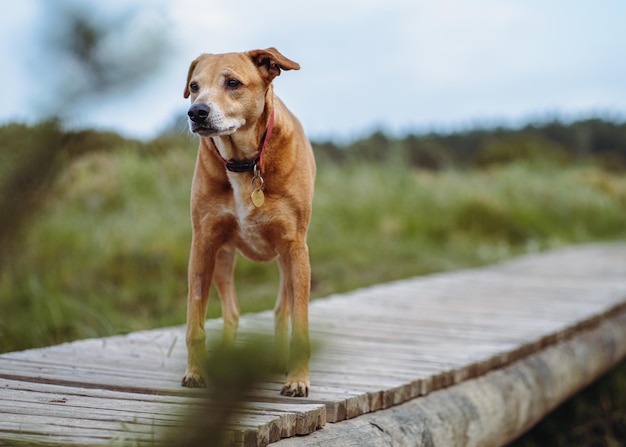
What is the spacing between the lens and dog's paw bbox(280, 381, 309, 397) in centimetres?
243

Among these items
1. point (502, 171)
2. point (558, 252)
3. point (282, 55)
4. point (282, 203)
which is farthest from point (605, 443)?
point (502, 171)

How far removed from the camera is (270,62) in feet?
7.72

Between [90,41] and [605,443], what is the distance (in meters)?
4.72

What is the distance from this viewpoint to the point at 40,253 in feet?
21.9

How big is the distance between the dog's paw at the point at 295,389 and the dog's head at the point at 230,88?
81 cm

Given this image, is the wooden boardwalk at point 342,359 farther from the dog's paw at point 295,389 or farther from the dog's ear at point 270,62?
the dog's ear at point 270,62

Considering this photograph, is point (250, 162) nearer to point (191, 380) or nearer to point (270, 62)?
point (270, 62)

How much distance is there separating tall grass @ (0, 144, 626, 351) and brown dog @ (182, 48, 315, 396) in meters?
1.91

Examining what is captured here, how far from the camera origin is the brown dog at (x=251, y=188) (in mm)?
2316

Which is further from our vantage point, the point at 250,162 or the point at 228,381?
the point at 250,162

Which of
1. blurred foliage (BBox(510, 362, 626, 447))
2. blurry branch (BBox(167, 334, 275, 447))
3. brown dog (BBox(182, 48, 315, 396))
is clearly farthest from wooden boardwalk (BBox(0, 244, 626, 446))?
blurred foliage (BBox(510, 362, 626, 447))

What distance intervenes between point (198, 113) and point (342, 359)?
1.45 meters

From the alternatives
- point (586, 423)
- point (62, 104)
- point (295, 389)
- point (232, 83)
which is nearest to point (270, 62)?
point (232, 83)

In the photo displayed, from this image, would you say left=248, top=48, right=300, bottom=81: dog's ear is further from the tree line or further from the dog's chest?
the tree line
